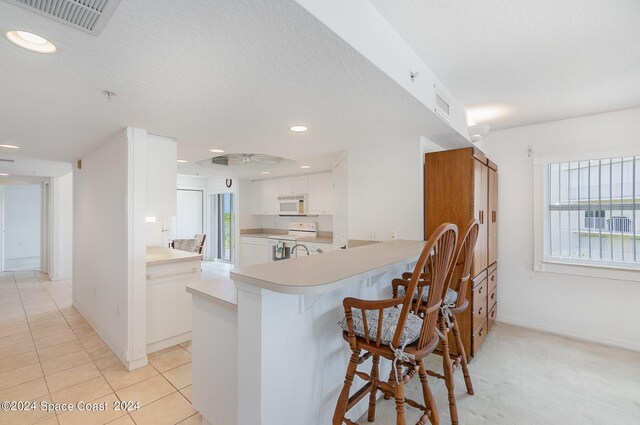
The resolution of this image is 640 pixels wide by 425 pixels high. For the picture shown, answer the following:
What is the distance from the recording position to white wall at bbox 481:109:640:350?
9.64 feet

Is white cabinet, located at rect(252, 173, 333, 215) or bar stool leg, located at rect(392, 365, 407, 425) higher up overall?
white cabinet, located at rect(252, 173, 333, 215)

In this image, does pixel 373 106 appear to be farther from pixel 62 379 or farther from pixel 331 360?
pixel 62 379

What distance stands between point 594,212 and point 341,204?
2821 mm

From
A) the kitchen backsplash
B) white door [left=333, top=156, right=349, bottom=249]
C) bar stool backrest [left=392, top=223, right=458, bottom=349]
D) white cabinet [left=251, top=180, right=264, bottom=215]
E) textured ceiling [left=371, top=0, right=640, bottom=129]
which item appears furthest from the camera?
white cabinet [left=251, top=180, right=264, bottom=215]

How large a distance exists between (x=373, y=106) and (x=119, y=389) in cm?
294

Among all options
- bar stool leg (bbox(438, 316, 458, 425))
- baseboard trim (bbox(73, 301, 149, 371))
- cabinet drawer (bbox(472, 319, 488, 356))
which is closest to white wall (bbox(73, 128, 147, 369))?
baseboard trim (bbox(73, 301, 149, 371))

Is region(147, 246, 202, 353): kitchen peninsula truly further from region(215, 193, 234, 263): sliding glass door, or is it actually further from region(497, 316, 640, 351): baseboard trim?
region(215, 193, 234, 263): sliding glass door

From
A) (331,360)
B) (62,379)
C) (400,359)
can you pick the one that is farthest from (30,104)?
(400,359)

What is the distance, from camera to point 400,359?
4.11 ft

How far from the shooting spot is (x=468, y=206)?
8.19 ft

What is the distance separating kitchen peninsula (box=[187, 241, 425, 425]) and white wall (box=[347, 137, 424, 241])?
1.05 m

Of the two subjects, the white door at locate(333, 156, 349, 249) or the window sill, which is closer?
the window sill

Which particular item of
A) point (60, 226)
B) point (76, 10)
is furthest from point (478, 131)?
point (60, 226)

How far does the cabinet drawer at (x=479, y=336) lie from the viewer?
8.58 ft
